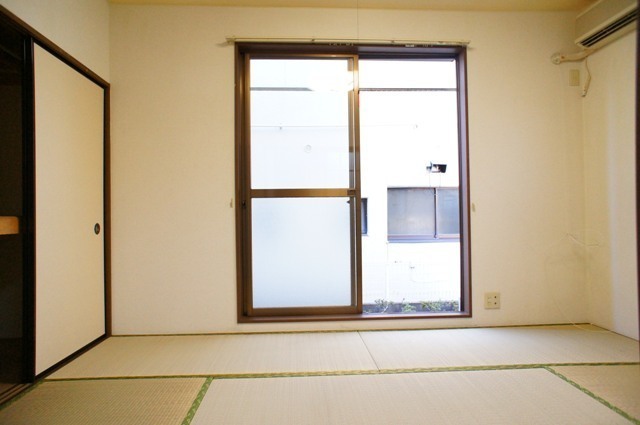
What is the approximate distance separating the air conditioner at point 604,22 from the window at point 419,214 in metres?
3.55

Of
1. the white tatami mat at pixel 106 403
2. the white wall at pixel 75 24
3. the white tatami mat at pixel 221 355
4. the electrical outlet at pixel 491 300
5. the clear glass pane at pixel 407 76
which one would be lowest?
the white tatami mat at pixel 221 355

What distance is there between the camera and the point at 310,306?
242 cm

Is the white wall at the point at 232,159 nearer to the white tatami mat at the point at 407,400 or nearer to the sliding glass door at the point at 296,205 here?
the sliding glass door at the point at 296,205

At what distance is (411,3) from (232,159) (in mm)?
1795

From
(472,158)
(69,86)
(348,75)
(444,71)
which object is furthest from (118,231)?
(444,71)

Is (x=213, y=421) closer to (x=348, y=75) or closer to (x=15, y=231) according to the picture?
(x=15, y=231)

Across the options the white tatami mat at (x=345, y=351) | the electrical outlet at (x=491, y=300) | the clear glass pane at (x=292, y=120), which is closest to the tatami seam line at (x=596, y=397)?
the white tatami mat at (x=345, y=351)

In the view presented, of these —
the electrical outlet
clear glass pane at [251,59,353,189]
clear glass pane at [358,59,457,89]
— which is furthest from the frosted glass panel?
clear glass pane at [358,59,457,89]

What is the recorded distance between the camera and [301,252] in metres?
2.44

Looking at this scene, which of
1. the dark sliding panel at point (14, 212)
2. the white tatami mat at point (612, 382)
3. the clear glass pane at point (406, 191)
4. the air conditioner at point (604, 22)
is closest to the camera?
the white tatami mat at point (612, 382)

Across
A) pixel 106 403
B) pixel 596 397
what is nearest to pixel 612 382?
pixel 596 397

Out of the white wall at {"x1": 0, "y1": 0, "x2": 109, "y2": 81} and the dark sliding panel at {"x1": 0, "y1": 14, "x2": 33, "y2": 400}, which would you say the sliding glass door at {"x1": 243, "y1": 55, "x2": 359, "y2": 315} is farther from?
the dark sliding panel at {"x1": 0, "y1": 14, "x2": 33, "y2": 400}

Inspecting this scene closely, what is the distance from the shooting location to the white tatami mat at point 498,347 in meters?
1.79

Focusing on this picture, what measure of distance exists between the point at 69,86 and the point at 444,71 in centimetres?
369
